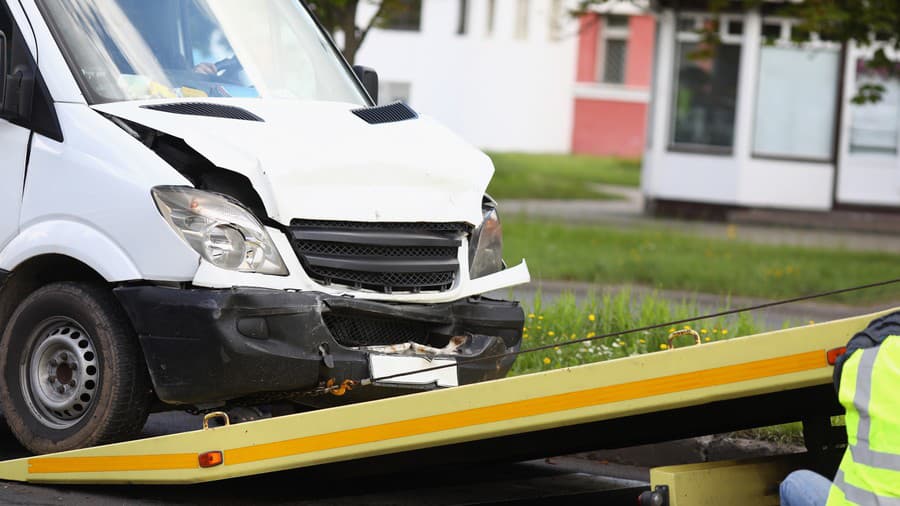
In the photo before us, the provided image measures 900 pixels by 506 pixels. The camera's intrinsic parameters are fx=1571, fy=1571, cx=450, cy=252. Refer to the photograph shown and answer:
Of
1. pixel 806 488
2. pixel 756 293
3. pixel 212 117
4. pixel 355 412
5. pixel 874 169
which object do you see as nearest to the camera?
pixel 806 488

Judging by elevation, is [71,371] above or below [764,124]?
below

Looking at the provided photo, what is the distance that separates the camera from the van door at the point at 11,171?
6523 mm

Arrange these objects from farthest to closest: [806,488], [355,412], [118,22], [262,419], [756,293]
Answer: [756,293] → [118,22] → [262,419] → [355,412] → [806,488]

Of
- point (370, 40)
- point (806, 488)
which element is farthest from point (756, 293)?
point (370, 40)

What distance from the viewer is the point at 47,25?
6609 mm

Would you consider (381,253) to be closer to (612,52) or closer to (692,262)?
(692,262)

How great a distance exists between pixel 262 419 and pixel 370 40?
38.6 metres

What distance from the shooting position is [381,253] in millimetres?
6418

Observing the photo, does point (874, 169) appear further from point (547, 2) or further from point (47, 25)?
point (547, 2)

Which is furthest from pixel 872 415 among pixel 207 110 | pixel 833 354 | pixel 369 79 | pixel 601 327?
pixel 601 327

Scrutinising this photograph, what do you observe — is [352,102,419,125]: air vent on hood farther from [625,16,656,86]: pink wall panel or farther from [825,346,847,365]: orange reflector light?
[625,16,656,86]: pink wall panel

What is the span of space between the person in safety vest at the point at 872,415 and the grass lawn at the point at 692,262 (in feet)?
27.4

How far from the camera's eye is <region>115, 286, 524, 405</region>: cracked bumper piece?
5.98 m

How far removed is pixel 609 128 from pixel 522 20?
451cm
